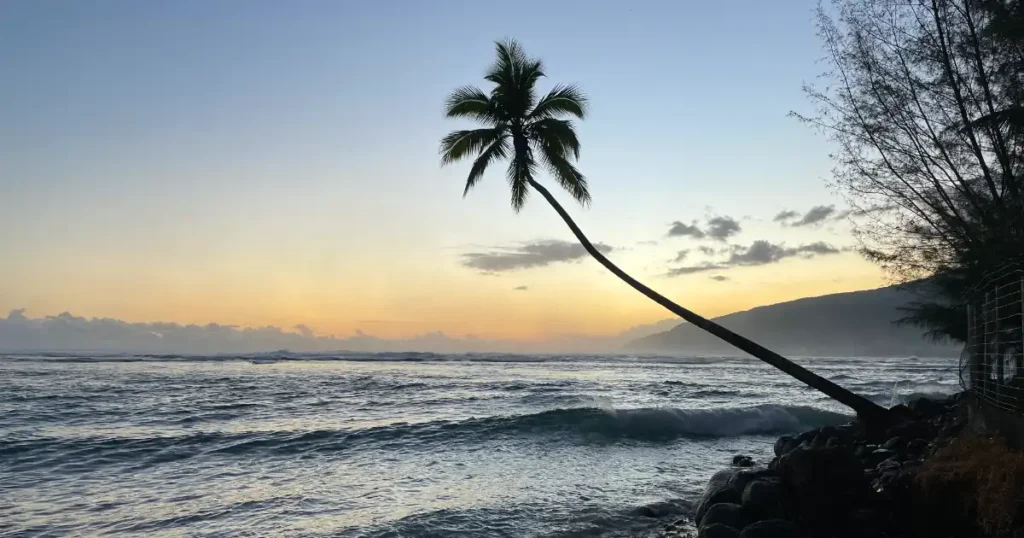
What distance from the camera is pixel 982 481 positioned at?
22.5 ft

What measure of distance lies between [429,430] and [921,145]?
15.9 metres

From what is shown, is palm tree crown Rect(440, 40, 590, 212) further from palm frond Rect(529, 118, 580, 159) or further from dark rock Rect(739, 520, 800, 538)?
dark rock Rect(739, 520, 800, 538)

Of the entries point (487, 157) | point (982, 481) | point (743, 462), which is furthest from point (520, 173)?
point (982, 481)

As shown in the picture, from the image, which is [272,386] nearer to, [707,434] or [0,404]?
[0,404]

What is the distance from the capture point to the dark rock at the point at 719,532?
8.27m

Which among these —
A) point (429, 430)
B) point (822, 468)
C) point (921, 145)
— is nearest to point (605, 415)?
point (429, 430)

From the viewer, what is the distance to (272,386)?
1443 inches

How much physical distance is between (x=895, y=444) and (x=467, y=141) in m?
13.8

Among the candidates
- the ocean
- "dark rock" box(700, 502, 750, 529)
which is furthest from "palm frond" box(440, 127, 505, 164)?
"dark rock" box(700, 502, 750, 529)

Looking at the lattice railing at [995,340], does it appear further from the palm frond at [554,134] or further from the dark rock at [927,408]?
the palm frond at [554,134]

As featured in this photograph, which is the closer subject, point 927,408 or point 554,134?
point 927,408

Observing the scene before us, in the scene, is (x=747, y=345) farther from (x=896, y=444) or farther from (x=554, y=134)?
(x=554, y=134)

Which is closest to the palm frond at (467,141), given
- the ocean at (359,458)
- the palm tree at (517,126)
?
the palm tree at (517,126)

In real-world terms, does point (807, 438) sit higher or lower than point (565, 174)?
lower
